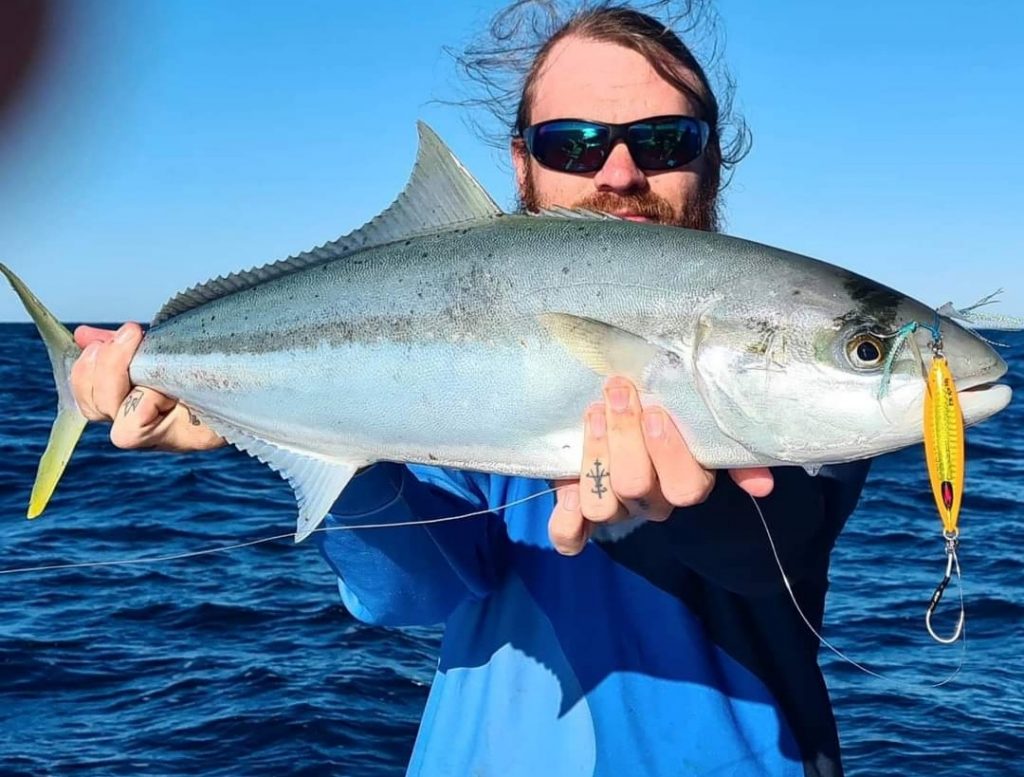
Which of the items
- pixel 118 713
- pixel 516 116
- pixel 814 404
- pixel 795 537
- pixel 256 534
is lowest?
pixel 118 713

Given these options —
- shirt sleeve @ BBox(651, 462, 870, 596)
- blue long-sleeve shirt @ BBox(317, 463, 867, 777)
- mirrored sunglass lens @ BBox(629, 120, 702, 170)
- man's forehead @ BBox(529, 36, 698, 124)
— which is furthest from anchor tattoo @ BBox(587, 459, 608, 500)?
man's forehead @ BBox(529, 36, 698, 124)

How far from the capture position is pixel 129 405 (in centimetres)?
349

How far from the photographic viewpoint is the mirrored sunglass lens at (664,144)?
4133 millimetres

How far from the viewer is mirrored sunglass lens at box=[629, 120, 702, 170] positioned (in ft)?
13.6

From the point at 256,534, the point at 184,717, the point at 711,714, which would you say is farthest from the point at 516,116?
the point at 256,534

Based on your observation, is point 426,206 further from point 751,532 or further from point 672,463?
point 751,532

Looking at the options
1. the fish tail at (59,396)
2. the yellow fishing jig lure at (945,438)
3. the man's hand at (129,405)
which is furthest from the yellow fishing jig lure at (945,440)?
the fish tail at (59,396)

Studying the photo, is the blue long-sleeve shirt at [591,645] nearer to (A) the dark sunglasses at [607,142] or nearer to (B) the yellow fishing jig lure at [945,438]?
(B) the yellow fishing jig lure at [945,438]

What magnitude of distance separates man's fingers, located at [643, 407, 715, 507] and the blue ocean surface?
4919mm

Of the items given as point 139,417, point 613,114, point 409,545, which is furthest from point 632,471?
point 613,114

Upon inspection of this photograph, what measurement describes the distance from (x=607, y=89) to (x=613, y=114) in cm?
13

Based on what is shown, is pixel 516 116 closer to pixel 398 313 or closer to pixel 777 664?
pixel 398 313

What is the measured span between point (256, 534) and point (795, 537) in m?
11.0

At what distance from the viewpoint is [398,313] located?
2.98m
